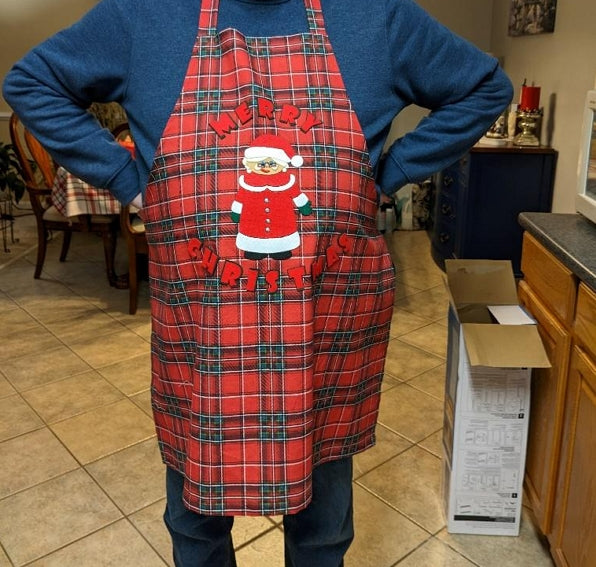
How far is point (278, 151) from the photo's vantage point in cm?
98

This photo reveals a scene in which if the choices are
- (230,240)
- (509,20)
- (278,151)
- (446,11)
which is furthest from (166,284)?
(446,11)

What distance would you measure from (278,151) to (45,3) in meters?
5.13

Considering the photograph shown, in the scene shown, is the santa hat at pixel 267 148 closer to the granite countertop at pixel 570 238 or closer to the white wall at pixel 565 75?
the granite countertop at pixel 570 238

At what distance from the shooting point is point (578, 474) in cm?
148

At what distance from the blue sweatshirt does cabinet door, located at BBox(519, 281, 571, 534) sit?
69 cm

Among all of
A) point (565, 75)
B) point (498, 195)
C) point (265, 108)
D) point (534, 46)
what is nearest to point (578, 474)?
point (265, 108)

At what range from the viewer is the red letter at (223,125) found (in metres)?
0.98

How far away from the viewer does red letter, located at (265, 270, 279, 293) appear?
39.0 inches

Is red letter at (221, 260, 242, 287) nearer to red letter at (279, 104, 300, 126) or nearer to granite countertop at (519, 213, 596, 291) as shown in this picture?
red letter at (279, 104, 300, 126)

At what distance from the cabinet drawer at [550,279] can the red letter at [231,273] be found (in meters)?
0.84

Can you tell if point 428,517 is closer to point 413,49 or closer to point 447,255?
point 413,49

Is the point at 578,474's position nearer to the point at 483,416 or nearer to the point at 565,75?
the point at 483,416

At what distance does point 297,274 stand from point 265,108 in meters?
0.24

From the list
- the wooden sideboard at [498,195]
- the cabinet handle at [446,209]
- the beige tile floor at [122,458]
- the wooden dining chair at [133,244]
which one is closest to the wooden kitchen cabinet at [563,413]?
the beige tile floor at [122,458]
